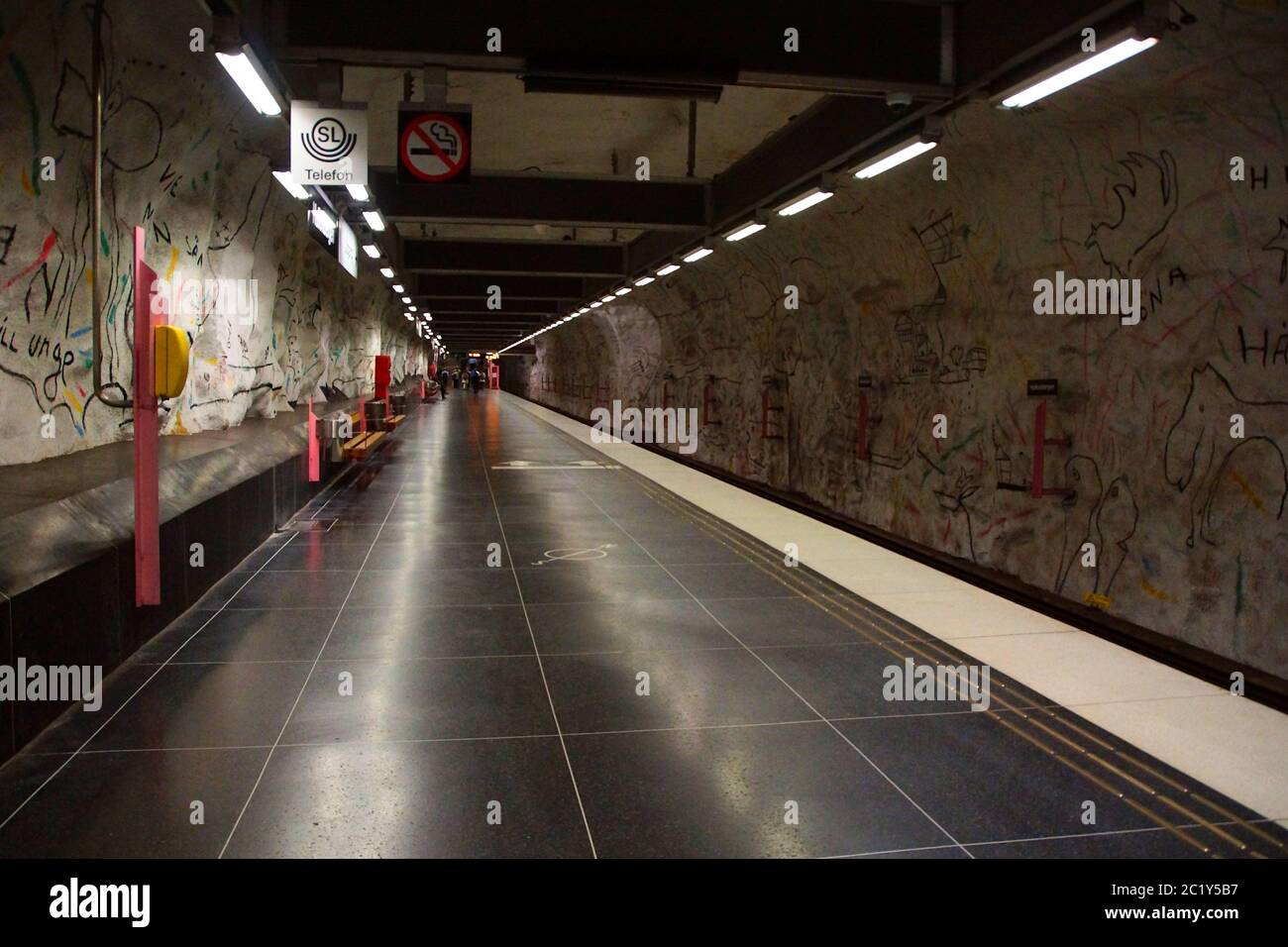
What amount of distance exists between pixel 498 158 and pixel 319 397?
7.81 metres

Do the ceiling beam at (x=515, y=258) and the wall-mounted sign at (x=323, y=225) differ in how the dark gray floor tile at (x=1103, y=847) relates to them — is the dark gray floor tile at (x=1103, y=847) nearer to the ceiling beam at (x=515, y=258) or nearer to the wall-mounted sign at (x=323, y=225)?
the wall-mounted sign at (x=323, y=225)

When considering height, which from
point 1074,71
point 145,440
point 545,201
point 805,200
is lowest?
point 145,440

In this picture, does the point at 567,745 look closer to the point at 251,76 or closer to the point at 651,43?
the point at 251,76

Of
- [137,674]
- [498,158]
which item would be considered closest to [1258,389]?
[137,674]

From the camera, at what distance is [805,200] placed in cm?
894

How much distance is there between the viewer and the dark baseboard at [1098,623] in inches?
193

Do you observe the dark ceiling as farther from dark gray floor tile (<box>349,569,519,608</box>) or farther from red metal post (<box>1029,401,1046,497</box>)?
dark gray floor tile (<box>349,569,519,608</box>)

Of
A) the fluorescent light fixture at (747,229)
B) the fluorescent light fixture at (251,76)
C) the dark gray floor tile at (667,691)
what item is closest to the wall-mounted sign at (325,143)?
the fluorescent light fixture at (251,76)

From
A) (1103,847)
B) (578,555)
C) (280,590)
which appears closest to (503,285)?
(578,555)

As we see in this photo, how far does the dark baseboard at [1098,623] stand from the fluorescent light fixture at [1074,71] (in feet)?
10.5

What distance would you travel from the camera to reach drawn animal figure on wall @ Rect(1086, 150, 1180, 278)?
5.80 m

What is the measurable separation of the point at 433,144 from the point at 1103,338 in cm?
492

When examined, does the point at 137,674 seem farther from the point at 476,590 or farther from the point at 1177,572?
the point at 1177,572

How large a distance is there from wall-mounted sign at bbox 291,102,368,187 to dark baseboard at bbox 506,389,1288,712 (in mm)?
5747
